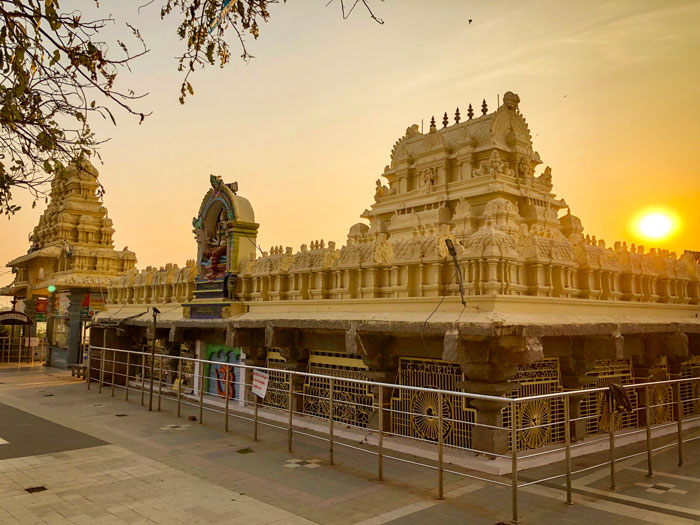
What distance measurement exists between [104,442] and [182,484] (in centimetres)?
340

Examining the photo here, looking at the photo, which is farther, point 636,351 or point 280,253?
point 280,253

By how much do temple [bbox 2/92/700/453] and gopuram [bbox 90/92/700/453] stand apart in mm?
39

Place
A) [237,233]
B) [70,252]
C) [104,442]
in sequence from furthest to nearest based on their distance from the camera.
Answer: [70,252] < [237,233] < [104,442]

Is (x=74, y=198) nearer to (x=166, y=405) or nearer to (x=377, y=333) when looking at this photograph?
(x=166, y=405)

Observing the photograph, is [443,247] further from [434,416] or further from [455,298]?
[434,416]

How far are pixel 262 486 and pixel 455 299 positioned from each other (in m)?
4.36

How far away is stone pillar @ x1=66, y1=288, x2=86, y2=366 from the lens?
1000 inches

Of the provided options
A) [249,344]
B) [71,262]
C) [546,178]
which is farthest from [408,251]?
[71,262]

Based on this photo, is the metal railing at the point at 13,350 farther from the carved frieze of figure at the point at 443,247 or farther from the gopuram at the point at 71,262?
the carved frieze of figure at the point at 443,247

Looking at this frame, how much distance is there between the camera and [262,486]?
24.9 ft

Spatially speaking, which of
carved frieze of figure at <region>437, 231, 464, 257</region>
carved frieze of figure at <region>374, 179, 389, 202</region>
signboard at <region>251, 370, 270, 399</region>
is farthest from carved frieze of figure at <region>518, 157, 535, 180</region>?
signboard at <region>251, 370, 270, 399</region>

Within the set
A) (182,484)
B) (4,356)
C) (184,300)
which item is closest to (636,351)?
(182,484)

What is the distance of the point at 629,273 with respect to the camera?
39.3 feet

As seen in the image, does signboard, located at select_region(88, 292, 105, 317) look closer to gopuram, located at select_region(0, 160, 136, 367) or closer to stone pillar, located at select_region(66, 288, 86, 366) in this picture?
gopuram, located at select_region(0, 160, 136, 367)
